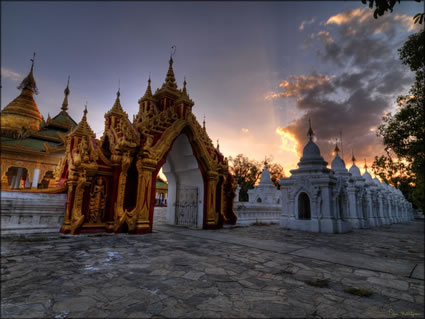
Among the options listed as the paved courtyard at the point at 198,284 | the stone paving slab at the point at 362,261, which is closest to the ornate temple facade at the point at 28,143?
the paved courtyard at the point at 198,284

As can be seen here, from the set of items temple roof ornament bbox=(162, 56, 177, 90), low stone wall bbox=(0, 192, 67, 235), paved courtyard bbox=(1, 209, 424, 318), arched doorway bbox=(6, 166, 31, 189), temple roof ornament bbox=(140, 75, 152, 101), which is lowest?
paved courtyard bbox=(1, 209, 424, 318)

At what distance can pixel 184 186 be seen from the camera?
Result: 13.8 metres

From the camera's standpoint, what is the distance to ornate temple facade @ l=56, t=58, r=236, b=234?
30.6ft

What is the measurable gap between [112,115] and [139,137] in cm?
266

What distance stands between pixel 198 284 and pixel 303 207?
522 inches

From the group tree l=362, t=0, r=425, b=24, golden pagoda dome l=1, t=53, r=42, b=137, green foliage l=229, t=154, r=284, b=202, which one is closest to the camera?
tree l=362, t=0, r=425, b=24

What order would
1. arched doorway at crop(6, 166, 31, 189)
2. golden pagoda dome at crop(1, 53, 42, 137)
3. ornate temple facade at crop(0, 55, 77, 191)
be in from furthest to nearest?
arched doorway at crop(6, 166, 31, 189) < golden pagoda dome at crop(1, 53, 42, 137) < ornate temple facade at crop(0, 55, 77, 191)

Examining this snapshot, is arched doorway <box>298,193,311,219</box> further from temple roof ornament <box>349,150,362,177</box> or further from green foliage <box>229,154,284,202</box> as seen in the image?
green foliage <box>229,154,284,202</box>

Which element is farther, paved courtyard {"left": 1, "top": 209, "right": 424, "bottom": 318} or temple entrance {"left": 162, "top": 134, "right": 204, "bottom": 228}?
temple entrance {"left": 162, "top": 134, "right": 204, "bottom": 228}

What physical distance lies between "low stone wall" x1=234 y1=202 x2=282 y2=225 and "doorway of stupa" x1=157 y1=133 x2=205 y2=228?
3.87 metres

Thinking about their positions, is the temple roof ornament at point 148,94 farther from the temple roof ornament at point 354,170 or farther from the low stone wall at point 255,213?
the temple roof ornament at point 354,170

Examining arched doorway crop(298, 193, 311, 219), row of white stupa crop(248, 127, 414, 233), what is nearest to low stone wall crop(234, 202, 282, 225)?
row of white stupa crop(248, 127, 414, 233)

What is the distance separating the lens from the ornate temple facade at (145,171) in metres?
9.34

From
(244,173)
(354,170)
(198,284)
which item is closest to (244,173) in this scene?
(244,173)
